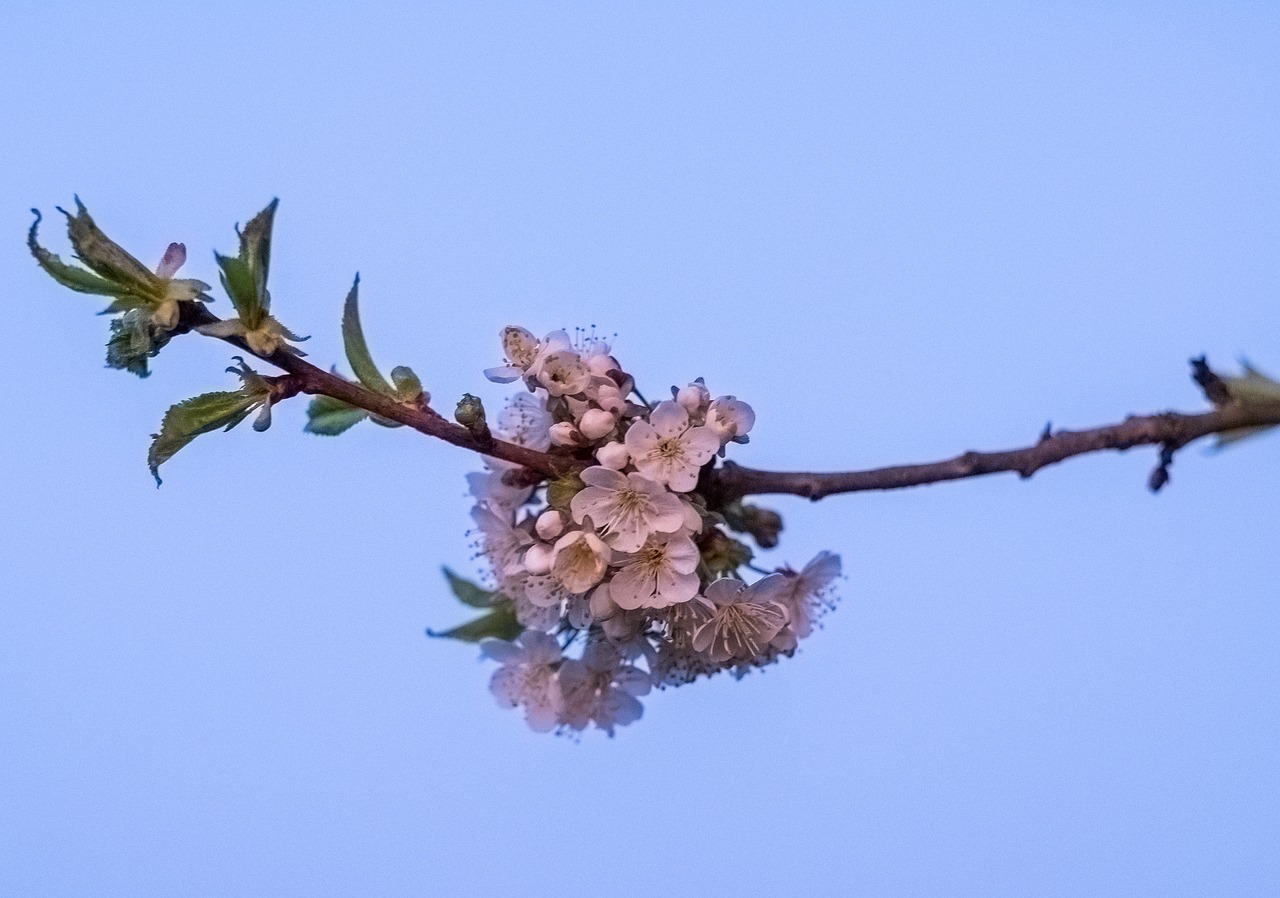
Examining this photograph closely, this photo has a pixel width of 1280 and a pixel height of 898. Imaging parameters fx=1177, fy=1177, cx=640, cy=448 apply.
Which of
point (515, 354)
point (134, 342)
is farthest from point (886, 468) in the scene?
point (134, 342)

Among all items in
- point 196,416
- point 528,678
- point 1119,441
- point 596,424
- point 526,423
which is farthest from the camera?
point 528,678

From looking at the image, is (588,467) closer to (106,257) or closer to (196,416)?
(196,416)

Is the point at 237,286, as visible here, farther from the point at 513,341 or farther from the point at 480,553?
the point at 480,553

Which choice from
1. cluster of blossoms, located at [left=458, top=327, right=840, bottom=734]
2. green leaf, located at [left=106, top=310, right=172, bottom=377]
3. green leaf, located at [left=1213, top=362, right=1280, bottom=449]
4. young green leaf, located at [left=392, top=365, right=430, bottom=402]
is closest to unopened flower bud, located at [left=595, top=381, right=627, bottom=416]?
cluster of blossoms, located at [left=458, top=327, right=840, bottom=734]

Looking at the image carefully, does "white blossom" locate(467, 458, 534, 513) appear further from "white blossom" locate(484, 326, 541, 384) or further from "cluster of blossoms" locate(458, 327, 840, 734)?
"white blossom" locate(484, 326, 541, 384)

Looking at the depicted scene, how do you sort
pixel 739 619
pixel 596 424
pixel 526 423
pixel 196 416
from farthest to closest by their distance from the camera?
pixel 526 423
pixel 739 619
pixel 596 424
pixel 196 416

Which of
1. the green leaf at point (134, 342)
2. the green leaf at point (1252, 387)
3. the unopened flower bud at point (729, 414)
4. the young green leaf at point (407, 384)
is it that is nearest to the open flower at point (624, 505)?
the unopened flower bud at point (729, 414)

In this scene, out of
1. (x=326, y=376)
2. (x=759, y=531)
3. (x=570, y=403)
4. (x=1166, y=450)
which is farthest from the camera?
(x=759, y=531)

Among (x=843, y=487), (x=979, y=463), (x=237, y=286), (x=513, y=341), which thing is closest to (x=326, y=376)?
(x=237, y=286)
